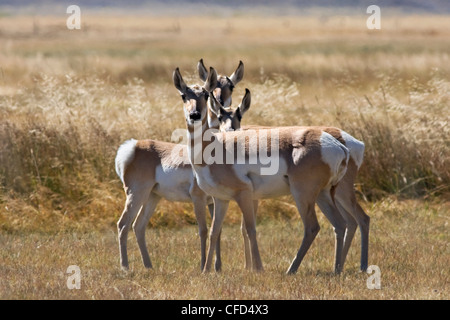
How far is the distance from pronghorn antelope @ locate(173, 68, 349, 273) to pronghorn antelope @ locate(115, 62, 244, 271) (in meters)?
0.71

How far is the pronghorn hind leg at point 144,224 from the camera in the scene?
12.4 m

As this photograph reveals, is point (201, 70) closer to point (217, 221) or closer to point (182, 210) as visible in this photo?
point (182, 210)

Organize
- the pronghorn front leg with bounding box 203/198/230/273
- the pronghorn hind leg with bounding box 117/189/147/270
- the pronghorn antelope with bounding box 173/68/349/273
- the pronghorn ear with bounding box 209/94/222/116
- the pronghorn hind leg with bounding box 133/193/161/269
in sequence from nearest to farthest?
1. the pronghorn antelope with bounding box 173/68/349/273
2. the pronghorn front leg with bounding box 203/198/230/273
3. the pronghorn hind leg with bounding box 117/189/147/270
4. the pronghorn hind leg with bounding box 133/193/161/269
5. the pronghorn ear with bounding box 209/94/222/116

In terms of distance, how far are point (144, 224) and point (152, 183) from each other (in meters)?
0.65

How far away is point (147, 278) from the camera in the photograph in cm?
1097

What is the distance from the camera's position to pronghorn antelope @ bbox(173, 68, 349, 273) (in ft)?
36.7

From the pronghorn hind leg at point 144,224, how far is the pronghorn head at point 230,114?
4.75ft

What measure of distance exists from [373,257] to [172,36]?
70.4 meters

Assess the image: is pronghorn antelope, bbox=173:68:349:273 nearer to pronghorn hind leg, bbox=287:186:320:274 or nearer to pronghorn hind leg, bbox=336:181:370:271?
pronghorn hind leg, bbox=287:186:320:274

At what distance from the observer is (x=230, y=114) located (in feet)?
43.9

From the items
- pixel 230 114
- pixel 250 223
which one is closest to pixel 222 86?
pixel 230 114
